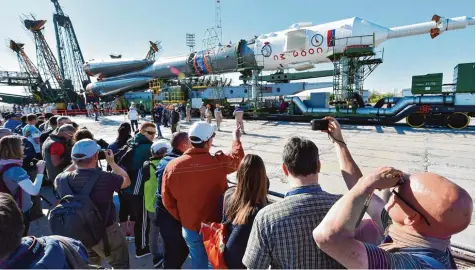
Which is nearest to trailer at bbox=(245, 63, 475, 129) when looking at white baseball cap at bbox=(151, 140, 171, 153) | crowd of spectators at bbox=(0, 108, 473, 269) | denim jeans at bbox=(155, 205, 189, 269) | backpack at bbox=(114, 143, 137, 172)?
crowd of spectators at bbox=(0, 108, 473, 269)

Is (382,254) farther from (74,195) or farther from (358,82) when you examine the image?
(358,82)

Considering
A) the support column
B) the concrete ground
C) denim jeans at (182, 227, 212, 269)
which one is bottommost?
the concrete ground

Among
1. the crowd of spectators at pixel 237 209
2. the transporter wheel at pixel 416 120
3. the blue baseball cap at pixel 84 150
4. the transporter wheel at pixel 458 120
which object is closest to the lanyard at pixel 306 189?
the crowd of spectators at pixel 237 209

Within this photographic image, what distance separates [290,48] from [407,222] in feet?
48.5

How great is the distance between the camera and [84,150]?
2.19 meters

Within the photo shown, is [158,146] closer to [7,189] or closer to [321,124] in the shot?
[7,189]

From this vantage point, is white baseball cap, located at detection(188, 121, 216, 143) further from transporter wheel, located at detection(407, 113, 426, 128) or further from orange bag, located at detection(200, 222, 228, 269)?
transporter wheel, located at detection(407, 113, 426, 128)

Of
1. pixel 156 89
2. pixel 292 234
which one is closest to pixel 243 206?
pixel 292 234

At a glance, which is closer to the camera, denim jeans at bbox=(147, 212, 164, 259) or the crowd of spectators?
the crowd of spectators

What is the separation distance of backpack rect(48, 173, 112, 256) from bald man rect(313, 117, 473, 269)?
184 centimetres

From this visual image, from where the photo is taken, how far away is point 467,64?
10078 mm

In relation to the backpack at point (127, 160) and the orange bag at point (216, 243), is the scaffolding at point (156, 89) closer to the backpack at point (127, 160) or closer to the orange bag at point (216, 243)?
the backpack at point (127, 160)

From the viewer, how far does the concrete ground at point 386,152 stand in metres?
4.96

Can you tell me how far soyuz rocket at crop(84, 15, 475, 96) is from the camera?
41.8 feet
